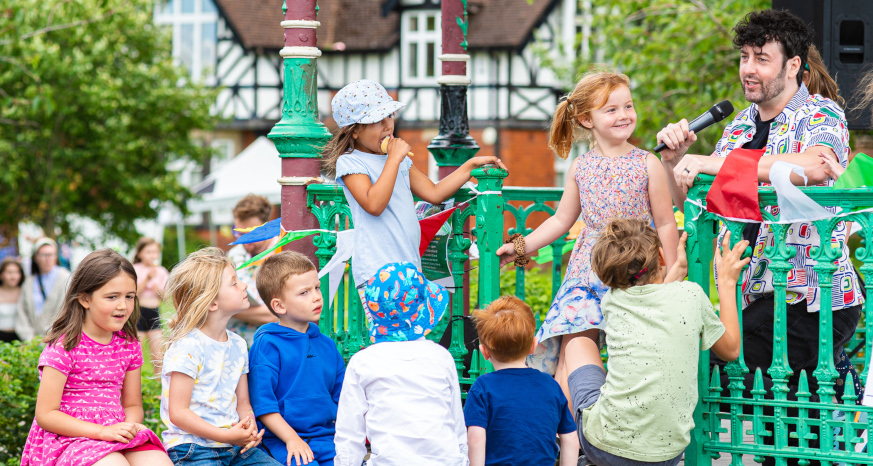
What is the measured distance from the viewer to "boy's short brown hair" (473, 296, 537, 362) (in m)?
3.80

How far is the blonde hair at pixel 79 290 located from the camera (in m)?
3.97

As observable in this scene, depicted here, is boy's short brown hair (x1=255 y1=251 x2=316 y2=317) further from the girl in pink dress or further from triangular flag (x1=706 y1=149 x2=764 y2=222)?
triangular flag (x1=706 y1=149 x2=764 y2=222)

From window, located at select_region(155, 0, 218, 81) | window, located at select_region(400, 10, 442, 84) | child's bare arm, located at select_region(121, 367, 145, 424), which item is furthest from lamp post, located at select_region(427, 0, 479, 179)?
window, located at select_region(155, 0, 218, 81)

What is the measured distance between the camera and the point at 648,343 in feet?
12.6

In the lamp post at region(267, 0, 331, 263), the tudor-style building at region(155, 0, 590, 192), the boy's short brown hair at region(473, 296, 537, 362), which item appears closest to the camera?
the boy's short brown hair at region(473, 296, 537, 362)

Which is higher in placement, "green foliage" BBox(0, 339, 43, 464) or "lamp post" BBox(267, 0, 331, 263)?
"lamp post" BBox(267, 0, 331, 263)

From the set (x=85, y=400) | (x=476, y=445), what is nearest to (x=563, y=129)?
(x=476, y=445)

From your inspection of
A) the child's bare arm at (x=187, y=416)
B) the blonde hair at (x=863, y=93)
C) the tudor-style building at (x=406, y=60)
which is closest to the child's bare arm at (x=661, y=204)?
the blonde hair at (x=863, y=93)

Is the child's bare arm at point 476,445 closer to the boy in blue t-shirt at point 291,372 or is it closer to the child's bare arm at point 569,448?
the child's bare arm at point 569,448

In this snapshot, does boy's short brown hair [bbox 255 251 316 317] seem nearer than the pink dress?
No

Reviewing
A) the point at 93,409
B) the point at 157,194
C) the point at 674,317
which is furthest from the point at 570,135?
the point at 157,194

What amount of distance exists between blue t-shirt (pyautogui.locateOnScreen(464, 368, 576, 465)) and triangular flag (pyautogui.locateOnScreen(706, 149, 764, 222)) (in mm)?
1039

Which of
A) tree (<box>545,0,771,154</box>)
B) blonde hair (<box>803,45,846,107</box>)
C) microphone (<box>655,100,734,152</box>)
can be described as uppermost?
tree (<box>545,0,771,154</box>)

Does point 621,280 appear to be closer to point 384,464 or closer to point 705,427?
point 705,427
